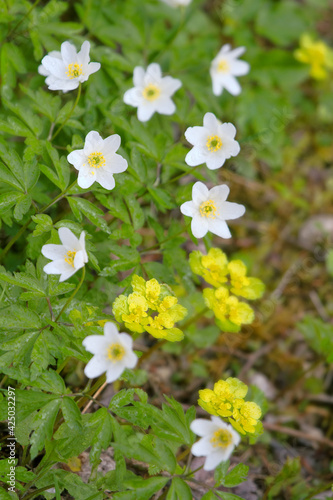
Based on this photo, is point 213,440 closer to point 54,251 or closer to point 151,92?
point 54,251

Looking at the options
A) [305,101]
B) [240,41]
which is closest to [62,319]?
[240,41]

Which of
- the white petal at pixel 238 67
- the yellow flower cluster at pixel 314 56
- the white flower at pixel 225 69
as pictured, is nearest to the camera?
the white flower at pixel 225 69

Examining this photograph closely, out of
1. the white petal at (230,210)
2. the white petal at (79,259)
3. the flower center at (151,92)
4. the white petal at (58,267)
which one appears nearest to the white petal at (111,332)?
the white petal at (79,259)

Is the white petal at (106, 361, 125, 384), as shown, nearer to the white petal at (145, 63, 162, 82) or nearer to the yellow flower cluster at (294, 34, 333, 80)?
the white petal at (145, 63, 162, 82)

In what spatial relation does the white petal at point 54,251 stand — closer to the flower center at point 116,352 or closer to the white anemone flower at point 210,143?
the flower center at point 116,352

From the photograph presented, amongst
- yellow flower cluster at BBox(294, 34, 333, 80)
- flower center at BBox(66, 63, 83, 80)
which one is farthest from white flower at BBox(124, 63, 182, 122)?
yellow flower cluster at BBox(294, 34, 333, 80)
